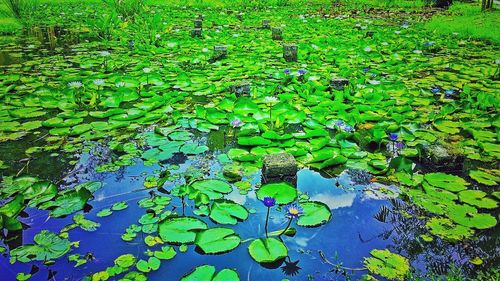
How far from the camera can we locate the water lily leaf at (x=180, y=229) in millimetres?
1830

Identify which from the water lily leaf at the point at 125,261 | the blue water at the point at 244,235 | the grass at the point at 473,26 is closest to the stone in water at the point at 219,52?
the blue water at the point at 244,235

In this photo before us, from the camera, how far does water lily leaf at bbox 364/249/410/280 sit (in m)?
1.65

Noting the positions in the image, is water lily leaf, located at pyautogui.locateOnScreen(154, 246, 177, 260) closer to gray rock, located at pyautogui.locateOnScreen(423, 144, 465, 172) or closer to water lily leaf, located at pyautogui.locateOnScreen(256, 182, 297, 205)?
water lily leaf, located at pyautogui.locateOnScreen(256, 182, 297, 205)

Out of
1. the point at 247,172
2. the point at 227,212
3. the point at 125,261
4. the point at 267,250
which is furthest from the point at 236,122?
the point at 125,261

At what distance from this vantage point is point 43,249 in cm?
175

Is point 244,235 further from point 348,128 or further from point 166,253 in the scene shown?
point 348,128

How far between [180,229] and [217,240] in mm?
215

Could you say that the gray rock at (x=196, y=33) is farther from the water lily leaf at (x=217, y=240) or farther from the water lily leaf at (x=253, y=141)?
the water lily leaf at (x=217, y=240)

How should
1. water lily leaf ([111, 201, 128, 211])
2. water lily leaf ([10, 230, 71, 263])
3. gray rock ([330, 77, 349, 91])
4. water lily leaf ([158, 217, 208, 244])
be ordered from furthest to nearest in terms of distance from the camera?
gray rock ([330, 77, 349, 91]) < water lily leaf ([111, 201, 128, 211]) < water lily leaf ([158, 217, 208, 244]) < water lily leaf ([10, 230, 71, 263])

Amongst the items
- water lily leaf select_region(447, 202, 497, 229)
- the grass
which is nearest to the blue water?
water lily leaf select_region(447, 202, 497, 229)

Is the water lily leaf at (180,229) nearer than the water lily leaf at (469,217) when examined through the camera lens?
Yes

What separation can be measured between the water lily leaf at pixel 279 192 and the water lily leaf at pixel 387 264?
1.91ft

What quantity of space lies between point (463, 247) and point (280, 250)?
947mm

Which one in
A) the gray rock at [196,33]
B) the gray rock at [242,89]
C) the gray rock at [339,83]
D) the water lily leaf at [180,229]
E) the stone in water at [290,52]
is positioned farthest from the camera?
the gray rock at [196,33]
